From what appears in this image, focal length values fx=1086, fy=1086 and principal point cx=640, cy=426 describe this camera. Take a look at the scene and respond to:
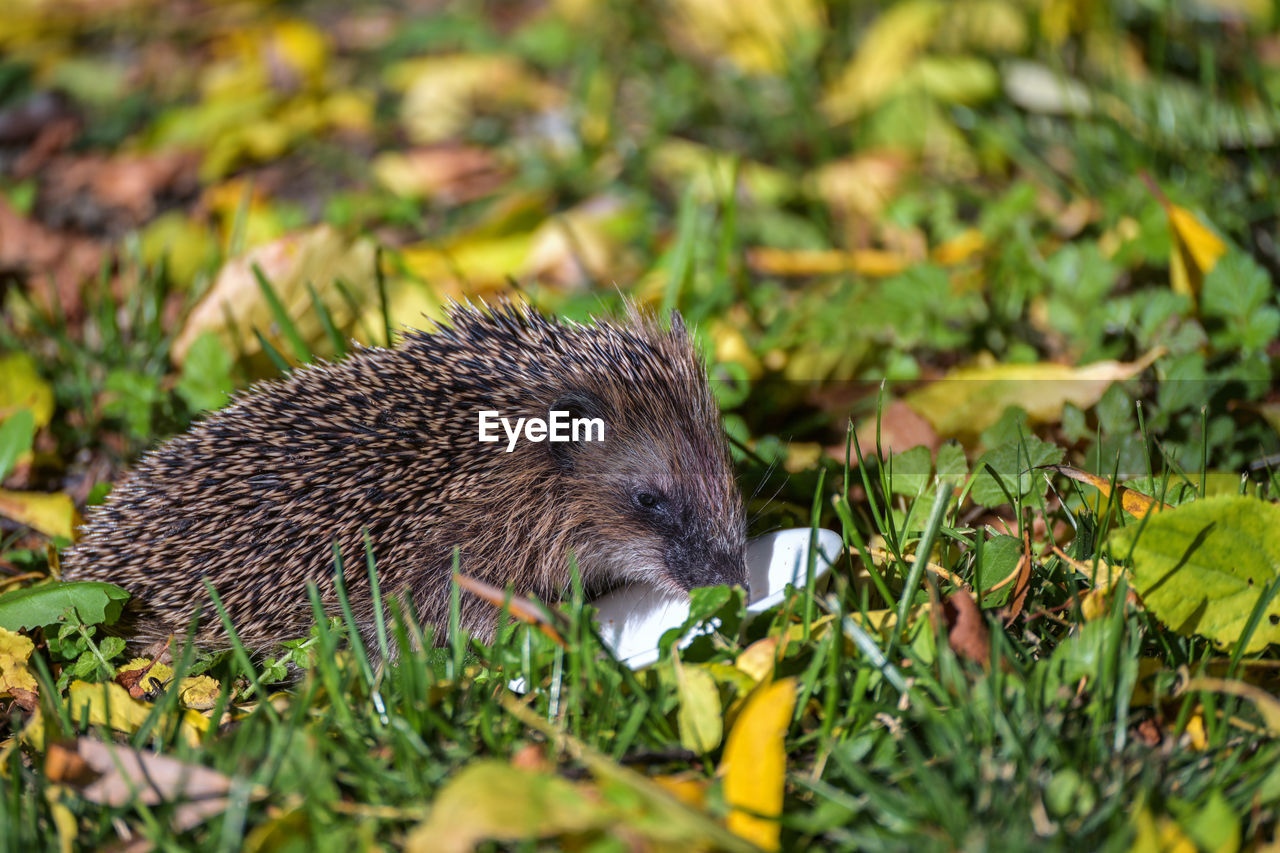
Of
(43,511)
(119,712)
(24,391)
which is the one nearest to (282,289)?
(24,391)

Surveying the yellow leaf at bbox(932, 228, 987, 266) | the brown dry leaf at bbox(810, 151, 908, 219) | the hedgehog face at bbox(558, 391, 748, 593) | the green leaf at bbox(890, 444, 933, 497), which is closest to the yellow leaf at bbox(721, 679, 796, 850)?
the hedgehog face at bbox(558, 391, 748, 593)

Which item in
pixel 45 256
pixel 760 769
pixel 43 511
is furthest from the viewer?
pixel 45 256

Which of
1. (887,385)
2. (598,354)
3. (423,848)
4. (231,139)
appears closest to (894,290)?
(887,385)

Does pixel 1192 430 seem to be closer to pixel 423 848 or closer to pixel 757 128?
pixel 423 848

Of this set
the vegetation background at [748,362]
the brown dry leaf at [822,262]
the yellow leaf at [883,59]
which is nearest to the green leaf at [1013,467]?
the vegetation background at [748,362]

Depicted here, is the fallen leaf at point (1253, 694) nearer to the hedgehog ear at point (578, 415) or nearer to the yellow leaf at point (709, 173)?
Answer: the hedgehog ear at point (578, 415)

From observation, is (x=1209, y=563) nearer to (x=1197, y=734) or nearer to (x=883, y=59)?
(x=1197, y=734)
